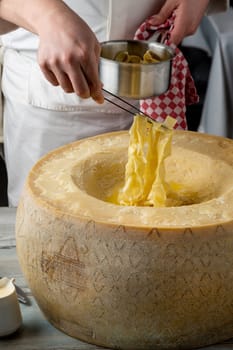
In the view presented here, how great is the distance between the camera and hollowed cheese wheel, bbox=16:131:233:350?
114cm

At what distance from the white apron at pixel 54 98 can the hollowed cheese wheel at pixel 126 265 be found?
1.92ft

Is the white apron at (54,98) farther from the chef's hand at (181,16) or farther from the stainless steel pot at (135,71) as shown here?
the stainless steel pot at (135,71)

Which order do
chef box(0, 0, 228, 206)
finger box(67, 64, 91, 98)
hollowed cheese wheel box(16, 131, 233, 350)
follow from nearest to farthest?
hollowed cheese wheel box(16, 131, 233, 350) → finger box(67, 64, 91, 98) → chef box(0, 0, 228, 206)

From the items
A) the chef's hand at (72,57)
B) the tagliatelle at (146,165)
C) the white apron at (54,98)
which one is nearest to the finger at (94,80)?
the chef's hand at (72,57)

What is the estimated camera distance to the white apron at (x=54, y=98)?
5.83 feet

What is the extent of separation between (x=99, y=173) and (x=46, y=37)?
0.25 m

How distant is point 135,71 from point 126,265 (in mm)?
500

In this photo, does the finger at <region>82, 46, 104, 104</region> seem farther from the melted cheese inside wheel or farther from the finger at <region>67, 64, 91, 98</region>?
the melted cheese inside wheel

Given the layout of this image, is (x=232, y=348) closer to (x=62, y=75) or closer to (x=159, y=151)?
(x=159, y=151)

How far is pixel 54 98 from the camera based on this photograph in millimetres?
1859

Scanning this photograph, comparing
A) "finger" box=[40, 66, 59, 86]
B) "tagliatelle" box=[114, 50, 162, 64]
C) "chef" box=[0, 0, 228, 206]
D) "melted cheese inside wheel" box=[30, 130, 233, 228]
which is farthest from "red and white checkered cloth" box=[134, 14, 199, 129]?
"finger" box=[40, 66, 59, 86]

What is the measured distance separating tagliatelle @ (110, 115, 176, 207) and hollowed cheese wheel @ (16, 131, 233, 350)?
0.10 metres

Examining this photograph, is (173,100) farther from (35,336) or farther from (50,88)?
(35,336)

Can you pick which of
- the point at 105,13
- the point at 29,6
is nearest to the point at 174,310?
the point at 29,6
